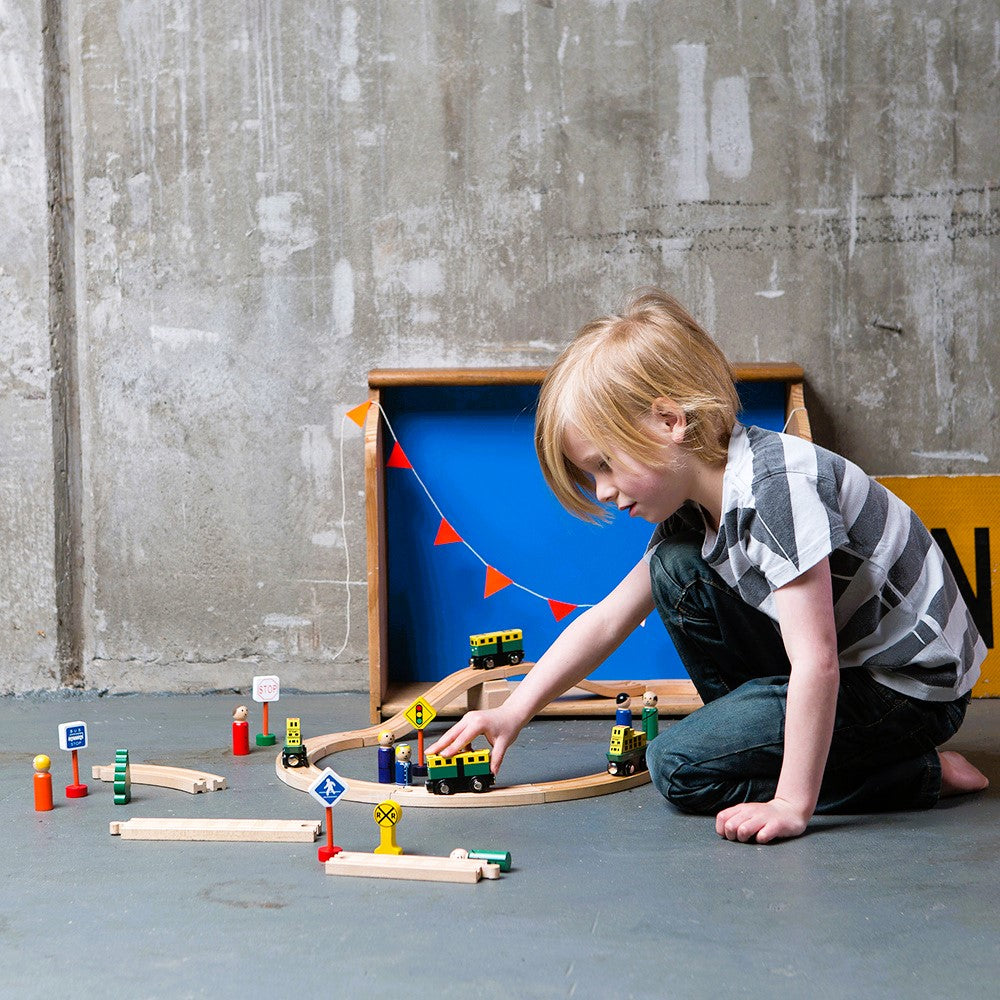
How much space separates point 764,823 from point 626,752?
35 centimetres

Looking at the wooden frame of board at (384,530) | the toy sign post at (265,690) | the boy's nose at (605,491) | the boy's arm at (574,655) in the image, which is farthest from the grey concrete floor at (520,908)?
the wooden frame of board at (384,530)

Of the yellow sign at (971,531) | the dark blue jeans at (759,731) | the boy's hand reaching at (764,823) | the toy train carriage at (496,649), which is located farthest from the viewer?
the yellow sign at (971,531)

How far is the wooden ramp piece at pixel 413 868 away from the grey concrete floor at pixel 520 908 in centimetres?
2

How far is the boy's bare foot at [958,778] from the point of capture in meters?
1.64

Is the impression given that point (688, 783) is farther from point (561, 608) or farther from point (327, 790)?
point (561, 608)

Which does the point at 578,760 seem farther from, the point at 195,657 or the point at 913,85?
the point at 913,85

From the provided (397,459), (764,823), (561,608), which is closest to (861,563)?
(764,823)

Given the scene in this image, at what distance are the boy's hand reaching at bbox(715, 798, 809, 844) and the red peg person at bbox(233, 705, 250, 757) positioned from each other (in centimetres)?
88

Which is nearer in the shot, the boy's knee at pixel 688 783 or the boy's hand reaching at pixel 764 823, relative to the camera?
the boy's hand reaching at pixel 764 823

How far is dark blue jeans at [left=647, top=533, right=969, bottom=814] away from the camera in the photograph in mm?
1542

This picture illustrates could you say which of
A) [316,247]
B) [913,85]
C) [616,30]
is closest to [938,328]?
[913,85]

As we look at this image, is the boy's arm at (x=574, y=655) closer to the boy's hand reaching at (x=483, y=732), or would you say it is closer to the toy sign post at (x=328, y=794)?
the boy's hand reaching at (x=483, y=732)

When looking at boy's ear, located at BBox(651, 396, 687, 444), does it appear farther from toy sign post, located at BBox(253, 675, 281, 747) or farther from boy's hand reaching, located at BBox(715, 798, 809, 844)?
toy sign post, located at BBox(253, 675, 281, 747)

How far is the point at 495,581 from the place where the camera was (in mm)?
2482
